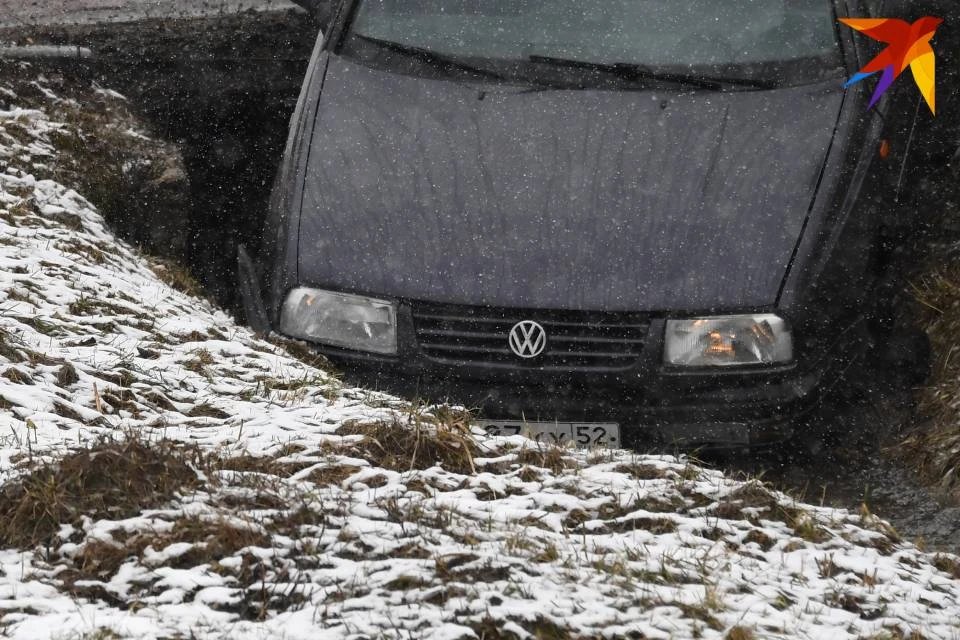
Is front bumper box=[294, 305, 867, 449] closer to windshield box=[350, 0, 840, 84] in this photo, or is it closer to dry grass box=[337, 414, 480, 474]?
dry grass box=[337, 414, 480, 474]

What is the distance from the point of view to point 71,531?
279 cm

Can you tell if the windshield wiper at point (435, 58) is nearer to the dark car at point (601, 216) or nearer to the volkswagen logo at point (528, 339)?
the dark car at point (601, 216)

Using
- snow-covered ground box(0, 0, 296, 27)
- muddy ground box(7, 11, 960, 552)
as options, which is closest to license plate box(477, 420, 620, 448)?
muddy ground box(7, 11, 960, 552)

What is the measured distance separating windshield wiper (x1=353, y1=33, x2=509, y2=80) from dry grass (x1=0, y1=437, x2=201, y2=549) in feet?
6.48

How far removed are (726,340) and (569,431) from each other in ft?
1.81

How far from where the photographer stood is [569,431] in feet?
12.0

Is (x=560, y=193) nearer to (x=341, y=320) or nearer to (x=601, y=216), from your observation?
(x=601, y=216)

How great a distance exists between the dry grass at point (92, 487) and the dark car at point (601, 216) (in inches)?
38.8

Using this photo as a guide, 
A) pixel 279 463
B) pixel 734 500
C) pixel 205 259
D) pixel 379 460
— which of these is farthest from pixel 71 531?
pixel 205 259

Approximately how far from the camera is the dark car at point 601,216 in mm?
3689

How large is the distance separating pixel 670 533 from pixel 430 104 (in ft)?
6.36

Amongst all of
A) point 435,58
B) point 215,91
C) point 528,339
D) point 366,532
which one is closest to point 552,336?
point 528,339

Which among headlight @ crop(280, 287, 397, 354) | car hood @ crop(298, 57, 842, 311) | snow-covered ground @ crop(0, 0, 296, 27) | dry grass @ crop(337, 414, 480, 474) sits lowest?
dry grass @ crop(337, 414, 480, 474)

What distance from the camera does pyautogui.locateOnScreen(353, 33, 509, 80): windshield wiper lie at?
4.41 m
